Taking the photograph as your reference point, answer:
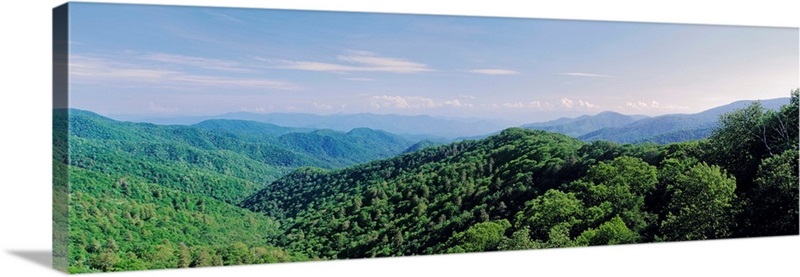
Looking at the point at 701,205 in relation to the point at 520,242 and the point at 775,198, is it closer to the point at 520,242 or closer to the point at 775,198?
the point at 775,198

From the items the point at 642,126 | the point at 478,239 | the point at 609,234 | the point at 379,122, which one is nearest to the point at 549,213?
the point at 609,234

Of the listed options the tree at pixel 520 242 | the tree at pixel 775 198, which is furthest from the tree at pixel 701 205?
the tree at pixel 520 242

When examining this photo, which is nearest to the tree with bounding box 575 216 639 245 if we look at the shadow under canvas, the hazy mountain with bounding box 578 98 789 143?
the hazy mountain with bounding box 578 98 789 143

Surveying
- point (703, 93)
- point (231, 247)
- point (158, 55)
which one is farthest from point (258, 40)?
point (703, 93)

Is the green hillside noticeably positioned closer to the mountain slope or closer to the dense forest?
the dense forest

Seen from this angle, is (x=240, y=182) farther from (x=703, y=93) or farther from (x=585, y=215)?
(x=703, y=93)

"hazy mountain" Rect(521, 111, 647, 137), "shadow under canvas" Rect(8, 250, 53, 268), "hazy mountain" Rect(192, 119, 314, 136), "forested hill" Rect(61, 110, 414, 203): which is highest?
"hazy mountain" Rect(521, 111, 647, 137)
